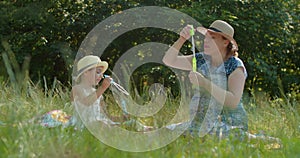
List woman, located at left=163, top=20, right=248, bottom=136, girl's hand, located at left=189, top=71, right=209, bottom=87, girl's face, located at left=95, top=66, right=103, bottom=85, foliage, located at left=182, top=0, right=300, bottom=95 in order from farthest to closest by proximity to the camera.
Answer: foliage, located at left=182, top=0, right=300, bottom=95
girl's face, located at left=95, top=66, right=103, bottom=85
woman, located at left=163, top=20, right=248, bottom=136
girl's hand, located at left=189, top=71, right=209, bottom=87

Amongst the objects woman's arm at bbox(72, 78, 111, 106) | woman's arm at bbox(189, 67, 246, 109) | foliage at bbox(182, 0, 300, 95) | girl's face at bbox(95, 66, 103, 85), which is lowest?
foliage at bbox(182, 0, 300, 95)

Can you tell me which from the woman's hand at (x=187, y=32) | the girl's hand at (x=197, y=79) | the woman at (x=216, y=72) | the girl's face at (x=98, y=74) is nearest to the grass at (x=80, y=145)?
the girl's hand at (x=197, y=79)

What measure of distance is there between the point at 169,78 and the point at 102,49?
1445 mm

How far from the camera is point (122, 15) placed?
10039mm

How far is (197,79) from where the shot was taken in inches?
139

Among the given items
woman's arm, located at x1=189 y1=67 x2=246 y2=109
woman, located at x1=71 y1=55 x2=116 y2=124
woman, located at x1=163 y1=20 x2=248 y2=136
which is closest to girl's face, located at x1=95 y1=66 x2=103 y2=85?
woman, located at x1=71 y1=55 x2=116 y2=124

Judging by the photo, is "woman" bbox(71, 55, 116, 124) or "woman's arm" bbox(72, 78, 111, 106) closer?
"woman's arm" bbox(72, 78, 111, 106)

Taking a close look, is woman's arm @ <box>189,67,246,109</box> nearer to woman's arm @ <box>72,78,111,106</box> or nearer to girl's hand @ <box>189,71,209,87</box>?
girl's hand @ <box>189,71,209,87</box>

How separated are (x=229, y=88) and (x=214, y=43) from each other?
443 millimetres

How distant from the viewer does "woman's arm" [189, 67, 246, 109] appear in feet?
11.7

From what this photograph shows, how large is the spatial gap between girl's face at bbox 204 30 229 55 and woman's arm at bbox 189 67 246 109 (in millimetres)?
288

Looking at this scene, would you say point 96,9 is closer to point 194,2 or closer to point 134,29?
point 134,29

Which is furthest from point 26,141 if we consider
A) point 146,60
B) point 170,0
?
point 170,0

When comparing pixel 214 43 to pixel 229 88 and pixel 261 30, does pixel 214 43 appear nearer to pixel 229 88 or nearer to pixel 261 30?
pixel 229 88
